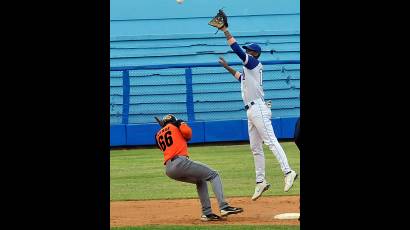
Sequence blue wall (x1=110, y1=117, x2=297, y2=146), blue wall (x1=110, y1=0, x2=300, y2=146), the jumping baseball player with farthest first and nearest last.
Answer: blue wall (x1=110, y1=0, x2=300, y2=146)
blue wall (x1=110, y1=117, x2=297, y2=146)
the jumping baseball player

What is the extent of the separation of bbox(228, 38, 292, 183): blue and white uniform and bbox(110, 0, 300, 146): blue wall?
9.60 m

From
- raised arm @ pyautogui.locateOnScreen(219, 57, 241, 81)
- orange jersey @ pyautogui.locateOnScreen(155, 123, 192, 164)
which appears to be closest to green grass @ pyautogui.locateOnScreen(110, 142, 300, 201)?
raised arm @ pyautogui.locateOnScreen(219, 57, 241, 81)

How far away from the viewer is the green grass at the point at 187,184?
13.3m

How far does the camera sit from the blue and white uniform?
11.6m

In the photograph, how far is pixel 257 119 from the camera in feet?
38.4

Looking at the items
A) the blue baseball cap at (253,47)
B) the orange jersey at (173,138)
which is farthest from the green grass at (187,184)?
the orange jersey at (173,138)

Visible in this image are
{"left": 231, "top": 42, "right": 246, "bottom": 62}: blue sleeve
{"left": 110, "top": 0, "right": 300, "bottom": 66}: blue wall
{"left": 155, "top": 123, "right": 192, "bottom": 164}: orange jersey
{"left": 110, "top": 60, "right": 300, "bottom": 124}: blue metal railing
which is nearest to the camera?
{"left": 155, "top": 123, "right": 192, "bottom": 164}: orange jersey

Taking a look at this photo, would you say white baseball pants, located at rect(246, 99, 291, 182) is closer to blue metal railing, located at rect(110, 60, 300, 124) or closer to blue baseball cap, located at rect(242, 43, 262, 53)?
blue baseball cap, located at rect(242, 43, 262, 53)

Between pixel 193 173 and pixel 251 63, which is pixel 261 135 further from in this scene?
pixel 193 173

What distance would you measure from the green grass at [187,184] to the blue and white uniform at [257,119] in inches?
44.2

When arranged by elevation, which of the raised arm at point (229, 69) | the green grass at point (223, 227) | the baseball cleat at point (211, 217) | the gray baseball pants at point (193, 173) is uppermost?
the raised arm at point (229, 69)

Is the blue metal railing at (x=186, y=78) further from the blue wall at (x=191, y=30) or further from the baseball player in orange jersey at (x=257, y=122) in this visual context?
the baseball player in orange jersey at (x=257, y=122)

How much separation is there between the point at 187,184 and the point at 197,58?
10138 mm
